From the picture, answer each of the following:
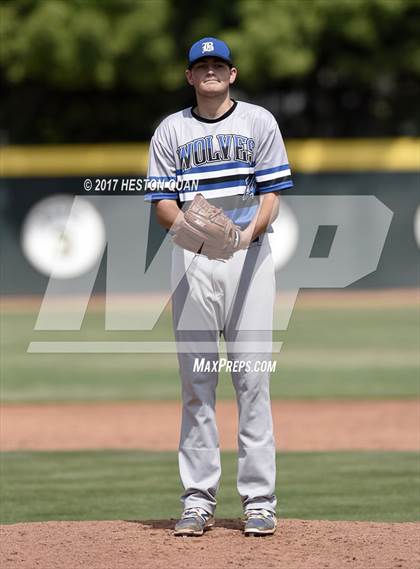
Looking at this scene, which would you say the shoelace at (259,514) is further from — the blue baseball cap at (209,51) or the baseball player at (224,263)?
the blue baseball cap at (209,51)

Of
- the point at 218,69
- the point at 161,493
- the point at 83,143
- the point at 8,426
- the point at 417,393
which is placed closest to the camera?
the point at 218,69

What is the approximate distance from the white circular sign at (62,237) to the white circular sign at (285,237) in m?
3.38

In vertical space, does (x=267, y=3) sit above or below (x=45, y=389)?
above

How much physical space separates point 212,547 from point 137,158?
59.7 feet

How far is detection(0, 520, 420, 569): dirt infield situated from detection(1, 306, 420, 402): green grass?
7.78m

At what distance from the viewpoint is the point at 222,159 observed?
237 inches

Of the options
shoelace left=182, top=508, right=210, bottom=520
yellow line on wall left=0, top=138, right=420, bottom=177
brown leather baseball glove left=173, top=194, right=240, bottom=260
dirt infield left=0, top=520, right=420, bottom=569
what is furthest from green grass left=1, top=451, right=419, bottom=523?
yellow line on wall left=0, top=138, right=420, bottom=177

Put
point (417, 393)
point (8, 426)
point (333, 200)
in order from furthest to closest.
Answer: point (333, 200)
point (417, 393)
point (8, 426)

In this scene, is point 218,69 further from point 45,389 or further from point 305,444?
point 45,389

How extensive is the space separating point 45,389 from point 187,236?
9188 millimetres

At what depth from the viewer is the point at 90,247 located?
926 inches

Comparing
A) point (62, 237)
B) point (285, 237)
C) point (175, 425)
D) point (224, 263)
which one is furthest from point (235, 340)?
point (62, 237)

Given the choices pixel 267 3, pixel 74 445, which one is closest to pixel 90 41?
pixel 267 3

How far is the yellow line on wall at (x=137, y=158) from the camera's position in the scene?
2352cm
